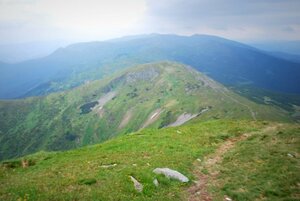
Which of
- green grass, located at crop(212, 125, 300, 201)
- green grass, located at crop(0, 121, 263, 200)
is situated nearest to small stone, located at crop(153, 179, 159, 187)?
green grass, located at crop(0, 121, 263, 200)

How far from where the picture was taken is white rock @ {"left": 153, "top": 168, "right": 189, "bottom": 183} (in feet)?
70.7

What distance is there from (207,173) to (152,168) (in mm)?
5012

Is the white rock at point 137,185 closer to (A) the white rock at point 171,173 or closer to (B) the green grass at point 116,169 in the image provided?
(B) the green grass at point 116,169

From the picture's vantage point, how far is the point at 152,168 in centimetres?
2336

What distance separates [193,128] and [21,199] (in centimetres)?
3108

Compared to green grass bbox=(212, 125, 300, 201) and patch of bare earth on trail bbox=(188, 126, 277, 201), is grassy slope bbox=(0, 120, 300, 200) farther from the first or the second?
patch of bare earth on trail bbox=(188, 126, 277, 201)

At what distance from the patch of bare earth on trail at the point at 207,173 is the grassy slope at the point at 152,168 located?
1.90 feet

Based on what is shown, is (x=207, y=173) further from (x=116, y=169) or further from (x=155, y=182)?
(x=116, y=169)

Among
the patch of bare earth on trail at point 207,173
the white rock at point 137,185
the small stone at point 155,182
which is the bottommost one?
the patch of bare earth on trail at point 207,173

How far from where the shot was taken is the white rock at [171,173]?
849 inches

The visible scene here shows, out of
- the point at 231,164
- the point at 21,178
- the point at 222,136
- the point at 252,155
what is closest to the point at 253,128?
the point at 222,136

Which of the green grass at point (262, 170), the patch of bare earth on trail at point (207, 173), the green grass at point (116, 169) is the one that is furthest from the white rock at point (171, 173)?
the green grass at point (262, 170)

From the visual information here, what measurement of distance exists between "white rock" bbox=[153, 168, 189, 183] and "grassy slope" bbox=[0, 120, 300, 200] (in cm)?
62

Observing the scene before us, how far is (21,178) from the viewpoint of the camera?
23.4 meters
